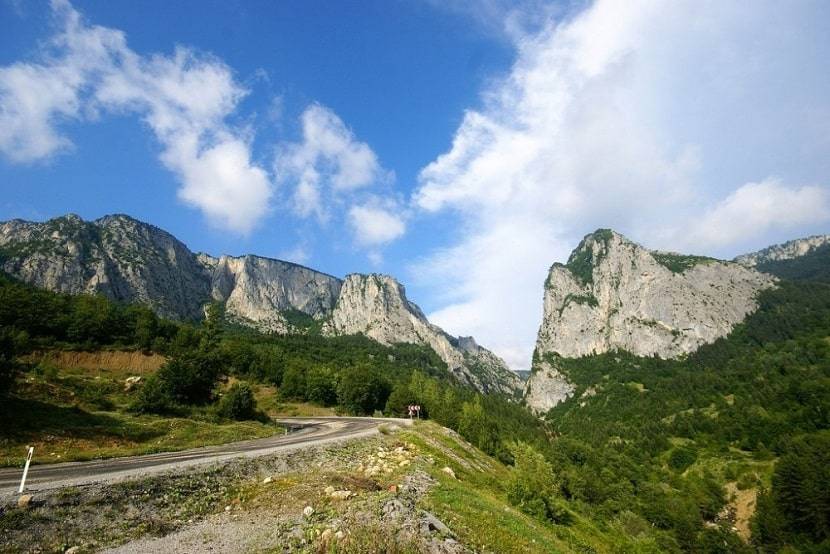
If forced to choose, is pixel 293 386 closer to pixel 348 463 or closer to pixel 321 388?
pixel 321 388

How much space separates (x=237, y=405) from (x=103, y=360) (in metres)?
45.8

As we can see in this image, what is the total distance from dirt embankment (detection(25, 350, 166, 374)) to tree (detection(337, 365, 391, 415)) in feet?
125

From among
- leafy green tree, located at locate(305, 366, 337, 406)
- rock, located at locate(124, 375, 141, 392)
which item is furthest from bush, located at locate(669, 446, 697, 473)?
rock, located at locate(124, 375, 141, 392)

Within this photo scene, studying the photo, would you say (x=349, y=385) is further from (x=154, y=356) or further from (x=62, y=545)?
(x=62, y=545)

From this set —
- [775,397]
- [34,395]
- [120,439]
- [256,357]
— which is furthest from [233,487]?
[775,397]

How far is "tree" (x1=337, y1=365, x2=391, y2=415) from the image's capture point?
90500 millimetres

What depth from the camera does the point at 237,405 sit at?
164 ft

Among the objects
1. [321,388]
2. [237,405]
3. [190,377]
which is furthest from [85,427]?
[321,388]

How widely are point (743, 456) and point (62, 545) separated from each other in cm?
16133

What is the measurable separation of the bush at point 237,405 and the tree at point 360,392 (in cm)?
3908

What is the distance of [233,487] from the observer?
18422mm

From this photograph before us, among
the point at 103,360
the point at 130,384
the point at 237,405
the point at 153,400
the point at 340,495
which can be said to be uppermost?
the point at 103,360

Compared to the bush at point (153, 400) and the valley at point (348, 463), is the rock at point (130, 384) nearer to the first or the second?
the valley at point (348, 463)

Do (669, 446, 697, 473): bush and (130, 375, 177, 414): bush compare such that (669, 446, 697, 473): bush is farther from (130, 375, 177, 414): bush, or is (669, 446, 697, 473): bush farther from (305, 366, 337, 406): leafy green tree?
(130, 375, 177, 414): bush
